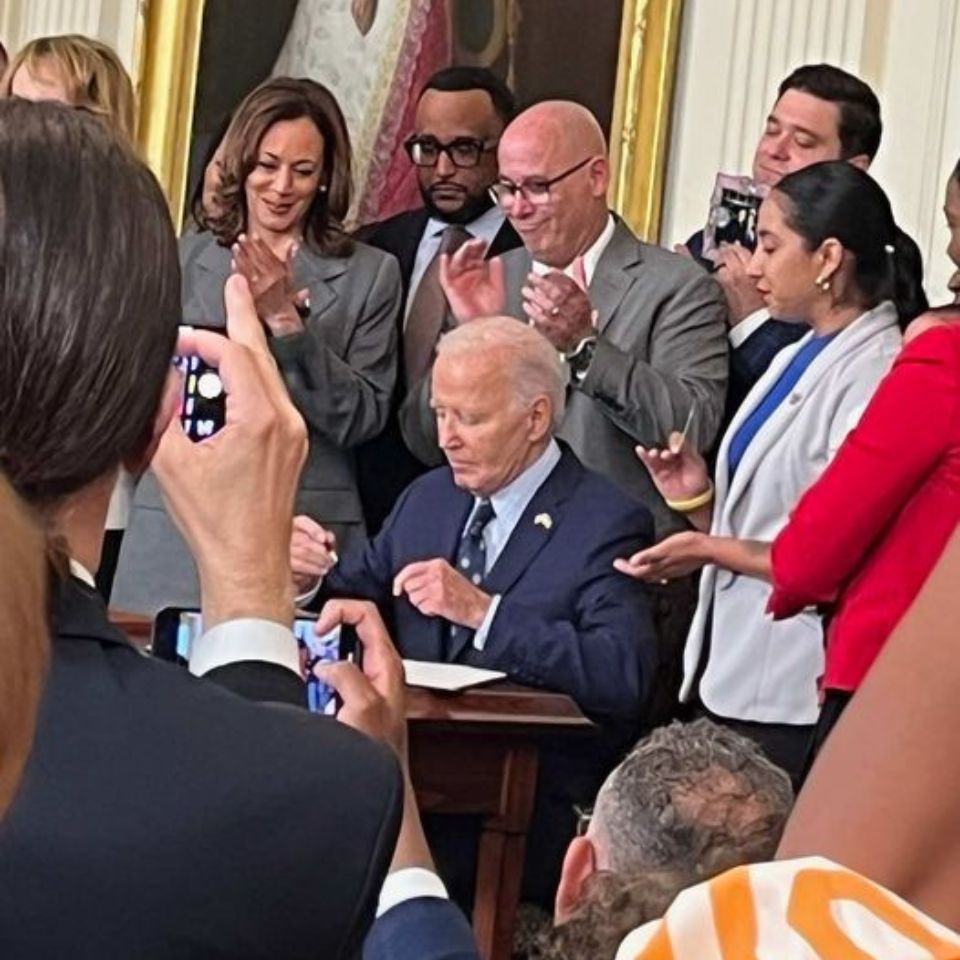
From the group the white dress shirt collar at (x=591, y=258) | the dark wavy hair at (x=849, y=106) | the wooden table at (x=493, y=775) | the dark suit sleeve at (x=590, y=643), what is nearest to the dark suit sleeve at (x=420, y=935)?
the wooden table at (x=493, y=775)

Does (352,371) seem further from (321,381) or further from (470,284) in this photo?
(470,284)

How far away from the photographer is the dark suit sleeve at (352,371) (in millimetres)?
5262

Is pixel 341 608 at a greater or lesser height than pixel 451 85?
lesser

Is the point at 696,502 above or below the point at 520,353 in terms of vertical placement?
below

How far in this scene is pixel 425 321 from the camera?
5.71 metres

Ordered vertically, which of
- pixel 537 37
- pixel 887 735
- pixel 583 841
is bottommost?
pixel 583 841

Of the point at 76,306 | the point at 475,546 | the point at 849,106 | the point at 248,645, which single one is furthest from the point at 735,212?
the point at 76,306

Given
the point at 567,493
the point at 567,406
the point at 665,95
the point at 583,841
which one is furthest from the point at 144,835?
the point at 665,95

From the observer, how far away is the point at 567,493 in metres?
4.90

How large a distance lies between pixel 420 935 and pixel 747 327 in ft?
10.8

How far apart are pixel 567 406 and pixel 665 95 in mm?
1877

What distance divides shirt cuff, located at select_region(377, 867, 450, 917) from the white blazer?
254 centimetres

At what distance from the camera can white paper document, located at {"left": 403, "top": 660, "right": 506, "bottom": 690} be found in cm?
447

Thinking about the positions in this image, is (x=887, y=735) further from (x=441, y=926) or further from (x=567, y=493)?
(x=567, y=493)
